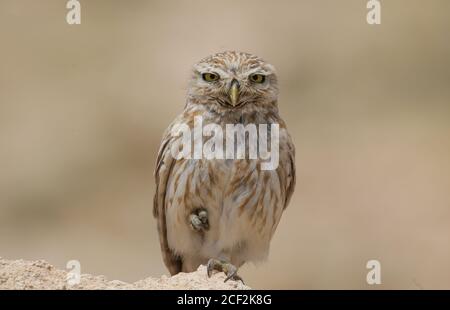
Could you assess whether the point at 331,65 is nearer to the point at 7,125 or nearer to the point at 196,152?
the point at 7,125

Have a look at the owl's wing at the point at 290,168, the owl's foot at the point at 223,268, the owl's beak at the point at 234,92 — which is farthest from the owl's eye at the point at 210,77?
the owl's foot at the point at 223,268

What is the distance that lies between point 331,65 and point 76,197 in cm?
524

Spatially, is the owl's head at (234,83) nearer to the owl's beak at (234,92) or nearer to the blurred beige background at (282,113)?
the owl's beak at (234,92)

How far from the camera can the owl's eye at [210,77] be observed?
858cm

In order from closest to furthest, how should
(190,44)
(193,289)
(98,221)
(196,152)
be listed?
(193,289), (196,152), (98,221), (190,44)

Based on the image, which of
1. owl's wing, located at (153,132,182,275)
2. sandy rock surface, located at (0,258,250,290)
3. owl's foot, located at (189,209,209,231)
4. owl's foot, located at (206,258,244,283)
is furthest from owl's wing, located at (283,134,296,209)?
sandy rock surface, located at (0,258,250,290)

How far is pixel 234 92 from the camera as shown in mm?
8391

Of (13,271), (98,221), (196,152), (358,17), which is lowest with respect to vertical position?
(98,221)

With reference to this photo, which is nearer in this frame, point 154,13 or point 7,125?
point 7,125

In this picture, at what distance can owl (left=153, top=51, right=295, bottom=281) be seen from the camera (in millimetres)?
8414

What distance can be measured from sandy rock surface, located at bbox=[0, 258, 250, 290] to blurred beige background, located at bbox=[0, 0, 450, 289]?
7.95 m

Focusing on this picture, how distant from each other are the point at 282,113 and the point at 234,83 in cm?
1106

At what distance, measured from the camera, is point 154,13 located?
72.7ft
